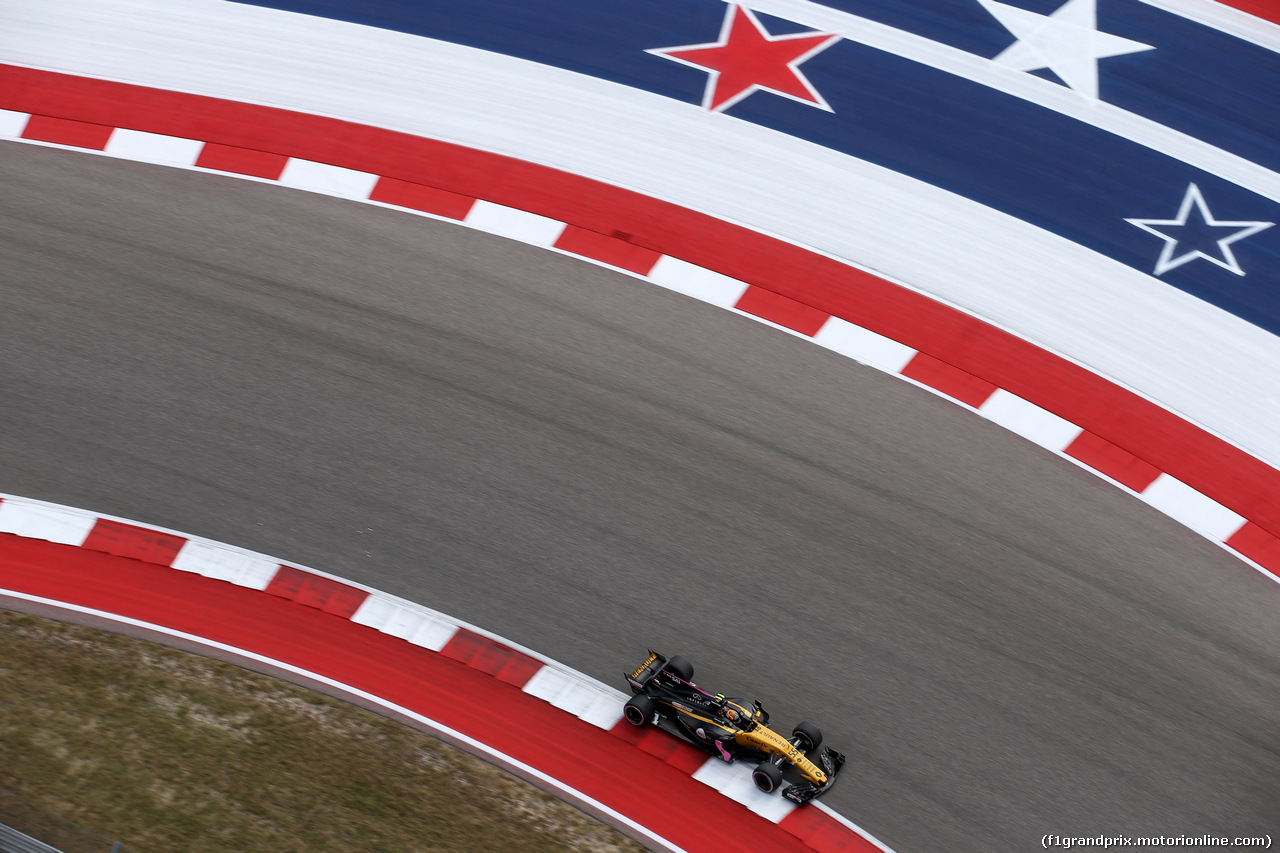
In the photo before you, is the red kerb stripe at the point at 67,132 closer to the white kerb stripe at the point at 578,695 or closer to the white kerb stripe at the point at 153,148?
the white kerb stripe at the point at 153,148

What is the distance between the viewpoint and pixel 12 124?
61.7ft

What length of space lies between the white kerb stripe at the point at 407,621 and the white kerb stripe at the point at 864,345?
689cm

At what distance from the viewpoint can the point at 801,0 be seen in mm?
21203

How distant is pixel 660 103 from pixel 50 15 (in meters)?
11.8

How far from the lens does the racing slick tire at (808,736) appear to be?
490 inches

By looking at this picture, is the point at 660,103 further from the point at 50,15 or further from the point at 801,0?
the point at 50,15

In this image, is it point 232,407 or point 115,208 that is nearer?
point 232,407

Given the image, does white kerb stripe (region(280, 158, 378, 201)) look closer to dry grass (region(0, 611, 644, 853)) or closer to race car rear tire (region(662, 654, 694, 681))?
dry grass (region(0, 611, 644, 853))

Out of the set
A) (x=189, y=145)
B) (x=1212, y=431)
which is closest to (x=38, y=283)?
(x=189, y=145)

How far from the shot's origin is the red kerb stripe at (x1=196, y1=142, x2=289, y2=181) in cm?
1819

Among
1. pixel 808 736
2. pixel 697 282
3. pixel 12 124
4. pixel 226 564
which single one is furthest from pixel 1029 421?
pixel 12 124

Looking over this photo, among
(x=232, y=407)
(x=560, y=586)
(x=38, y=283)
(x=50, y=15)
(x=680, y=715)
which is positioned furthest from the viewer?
(x=50, y=15)

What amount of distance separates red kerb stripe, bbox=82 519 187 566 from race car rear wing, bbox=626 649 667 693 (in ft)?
20.5

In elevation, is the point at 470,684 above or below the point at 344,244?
below
